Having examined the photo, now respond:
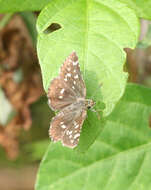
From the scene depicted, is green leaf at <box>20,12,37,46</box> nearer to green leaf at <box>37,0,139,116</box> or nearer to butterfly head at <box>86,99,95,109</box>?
green leaf at <box>37,0,139,116</box>

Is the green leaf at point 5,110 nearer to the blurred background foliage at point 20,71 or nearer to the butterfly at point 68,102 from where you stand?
the blurred background foliage at point 20,71

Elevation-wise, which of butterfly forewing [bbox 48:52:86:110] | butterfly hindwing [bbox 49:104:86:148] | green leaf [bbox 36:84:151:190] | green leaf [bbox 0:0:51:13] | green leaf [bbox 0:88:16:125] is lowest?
green leaf [bbox 0:88:16:125]

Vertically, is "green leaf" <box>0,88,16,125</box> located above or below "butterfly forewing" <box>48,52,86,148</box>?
below

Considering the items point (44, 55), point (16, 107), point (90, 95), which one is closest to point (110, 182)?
point (90, 95)

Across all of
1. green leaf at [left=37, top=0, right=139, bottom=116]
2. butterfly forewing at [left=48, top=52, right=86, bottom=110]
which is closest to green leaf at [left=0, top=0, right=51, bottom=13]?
green leaf at [left=37, top=0, right=139, bottom=116]

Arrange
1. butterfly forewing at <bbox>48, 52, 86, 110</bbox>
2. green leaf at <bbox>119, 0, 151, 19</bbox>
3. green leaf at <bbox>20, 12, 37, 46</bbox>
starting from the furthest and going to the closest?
green leaf at <bbox>20, 12, 37, 46</bbox>
green leaf at <bbox>119, 0, 151, 19</bbox>
butterfly forewing at <bbox>48, 52, 86, 110</bbox>

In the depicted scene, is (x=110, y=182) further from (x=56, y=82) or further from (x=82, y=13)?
(x=82, y=13)
